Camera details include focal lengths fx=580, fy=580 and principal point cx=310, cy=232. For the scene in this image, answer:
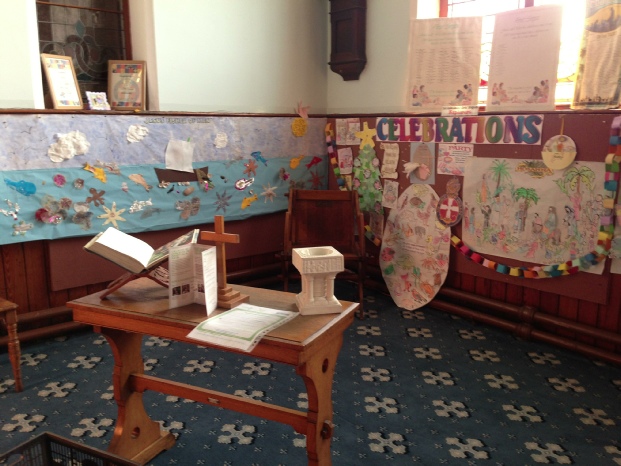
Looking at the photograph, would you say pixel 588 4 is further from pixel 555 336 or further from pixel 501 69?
pixel 555 336

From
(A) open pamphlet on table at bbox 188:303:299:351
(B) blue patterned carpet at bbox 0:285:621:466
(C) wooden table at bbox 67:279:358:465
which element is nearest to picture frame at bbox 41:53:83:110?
(B) blue patterned carpet at bbox 0:285:621:466

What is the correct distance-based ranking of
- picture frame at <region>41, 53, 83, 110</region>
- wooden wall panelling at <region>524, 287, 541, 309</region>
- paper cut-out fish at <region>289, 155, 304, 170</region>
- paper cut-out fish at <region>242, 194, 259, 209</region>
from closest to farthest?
picture frame at <region>41, 53, 83, 110</region>, wooden wall panelling at <region>524, 287, 541, 309</region>, paper cut-out fish at <region>242, 194, 259, 209</region>, paper cut-out fish at <region>289, 155, 304, 170</region>

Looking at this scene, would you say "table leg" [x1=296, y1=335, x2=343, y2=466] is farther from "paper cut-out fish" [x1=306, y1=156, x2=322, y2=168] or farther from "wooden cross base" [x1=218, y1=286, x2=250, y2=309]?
"paper cut-out fish" [x1=306, y1=156, x2=322, y2=168]

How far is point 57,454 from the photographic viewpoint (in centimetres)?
190

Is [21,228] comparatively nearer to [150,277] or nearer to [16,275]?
[16,275]

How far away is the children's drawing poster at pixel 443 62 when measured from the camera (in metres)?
4.16

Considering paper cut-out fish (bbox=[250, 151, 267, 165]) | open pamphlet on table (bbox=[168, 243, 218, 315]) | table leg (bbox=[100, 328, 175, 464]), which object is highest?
paper cut-out fish (bbox=[250, 151, 267, 165])

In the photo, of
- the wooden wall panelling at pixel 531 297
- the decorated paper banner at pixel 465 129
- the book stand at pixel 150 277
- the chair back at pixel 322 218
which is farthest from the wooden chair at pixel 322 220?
the book stand at pixel 150 277

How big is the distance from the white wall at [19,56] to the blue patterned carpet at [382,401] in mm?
1581

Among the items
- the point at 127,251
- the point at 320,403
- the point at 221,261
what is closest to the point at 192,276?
the point at 221,261

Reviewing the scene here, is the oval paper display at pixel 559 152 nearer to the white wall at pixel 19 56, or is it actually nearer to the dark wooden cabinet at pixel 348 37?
the dark wooden cabinet at pixel 348 37

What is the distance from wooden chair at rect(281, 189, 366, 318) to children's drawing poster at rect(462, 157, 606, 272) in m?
0.90

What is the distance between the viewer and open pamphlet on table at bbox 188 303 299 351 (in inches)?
75.9

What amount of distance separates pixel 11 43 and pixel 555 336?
3870 millimetres
